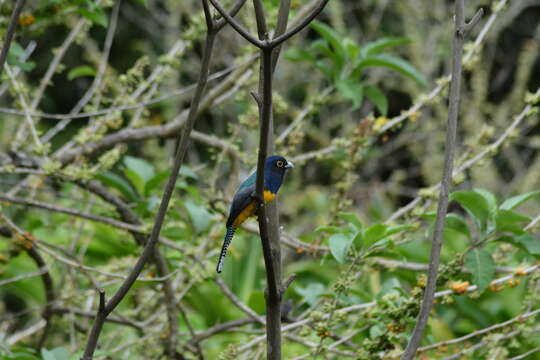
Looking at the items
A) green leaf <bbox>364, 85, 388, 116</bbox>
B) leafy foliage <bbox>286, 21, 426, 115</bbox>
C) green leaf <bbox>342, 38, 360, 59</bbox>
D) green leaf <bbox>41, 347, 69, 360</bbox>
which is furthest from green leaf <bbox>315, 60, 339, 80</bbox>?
green leaf <bbox>41, 347, 69, 360</bbox>

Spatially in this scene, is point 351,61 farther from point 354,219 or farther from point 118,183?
point 118,183

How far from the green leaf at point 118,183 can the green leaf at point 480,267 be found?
66.1 inches

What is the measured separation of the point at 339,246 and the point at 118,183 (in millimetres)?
1350

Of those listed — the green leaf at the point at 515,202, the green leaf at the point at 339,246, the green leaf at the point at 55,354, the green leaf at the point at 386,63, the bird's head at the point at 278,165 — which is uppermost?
the green leaf at the point at 386,63

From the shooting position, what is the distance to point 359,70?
3.60 meters

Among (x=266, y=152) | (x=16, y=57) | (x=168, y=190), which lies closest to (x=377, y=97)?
(x=16, y=57)

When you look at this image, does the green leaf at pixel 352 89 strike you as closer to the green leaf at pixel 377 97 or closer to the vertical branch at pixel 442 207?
the green leaf at pixel 377 97

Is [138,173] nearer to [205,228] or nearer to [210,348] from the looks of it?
[205,228]

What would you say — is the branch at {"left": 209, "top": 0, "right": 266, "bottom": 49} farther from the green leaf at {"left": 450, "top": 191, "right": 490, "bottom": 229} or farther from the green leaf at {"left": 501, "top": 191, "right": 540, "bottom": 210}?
the green leaf at {"left": 501, "top": 191, "right": 540, "bottom": 210}

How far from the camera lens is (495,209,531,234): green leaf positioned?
259 cm

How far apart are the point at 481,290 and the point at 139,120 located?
2.04m

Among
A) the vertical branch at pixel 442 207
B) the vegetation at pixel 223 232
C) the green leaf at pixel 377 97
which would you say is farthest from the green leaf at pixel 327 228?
the green leaf at pixel 377 97

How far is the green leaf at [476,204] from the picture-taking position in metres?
2.64

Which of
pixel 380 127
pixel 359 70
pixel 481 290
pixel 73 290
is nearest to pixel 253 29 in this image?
pixel 359 70
